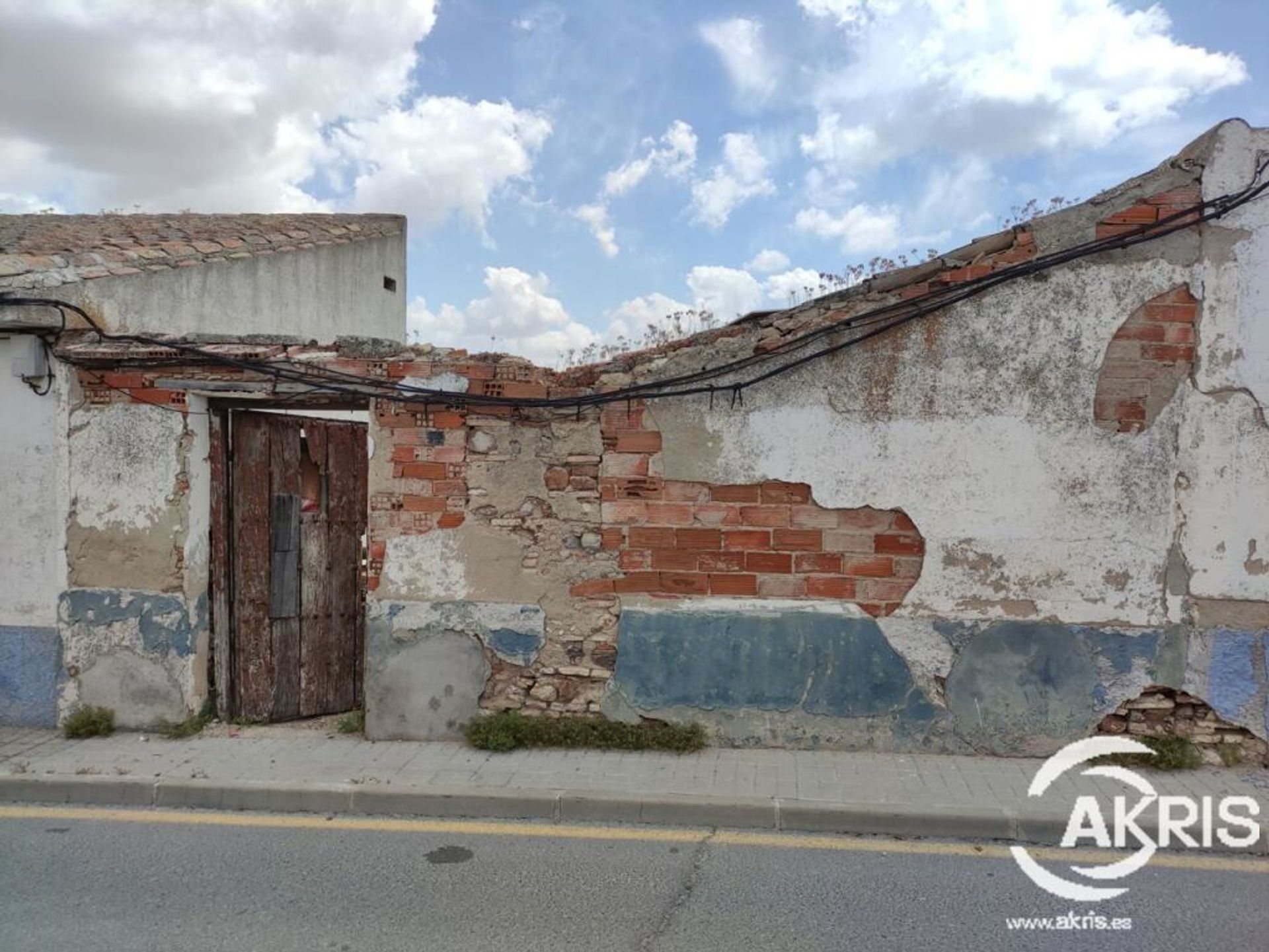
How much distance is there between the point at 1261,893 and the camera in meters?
3.99

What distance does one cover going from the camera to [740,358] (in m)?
5.59

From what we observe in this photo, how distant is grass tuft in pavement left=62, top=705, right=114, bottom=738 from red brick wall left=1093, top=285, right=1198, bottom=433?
679 centimetres

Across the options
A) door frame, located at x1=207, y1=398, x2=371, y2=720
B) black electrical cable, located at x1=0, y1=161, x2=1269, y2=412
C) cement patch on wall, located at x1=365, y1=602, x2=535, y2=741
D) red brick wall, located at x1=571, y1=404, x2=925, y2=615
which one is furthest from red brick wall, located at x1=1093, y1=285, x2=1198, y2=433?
door frame, located at x1=207, y1=398, x2=371, y2=720

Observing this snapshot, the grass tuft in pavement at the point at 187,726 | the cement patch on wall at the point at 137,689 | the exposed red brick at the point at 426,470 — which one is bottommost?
the grass tuft in pavement at the point at 187,726

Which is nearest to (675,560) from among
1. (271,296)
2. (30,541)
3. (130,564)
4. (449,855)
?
(449,855)

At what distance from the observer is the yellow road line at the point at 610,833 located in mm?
4391

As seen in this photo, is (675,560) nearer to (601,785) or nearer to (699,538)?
(699,538)

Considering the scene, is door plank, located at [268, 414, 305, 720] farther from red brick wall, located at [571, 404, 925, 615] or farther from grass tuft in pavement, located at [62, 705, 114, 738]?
red brick wall, located at [571, 404, 925, 615]

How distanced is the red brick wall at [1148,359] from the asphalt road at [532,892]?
2.53 metres

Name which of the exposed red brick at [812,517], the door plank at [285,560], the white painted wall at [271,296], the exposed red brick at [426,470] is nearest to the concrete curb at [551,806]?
the door plank at [285,560]

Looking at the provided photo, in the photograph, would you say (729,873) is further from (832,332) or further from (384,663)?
(832,332)

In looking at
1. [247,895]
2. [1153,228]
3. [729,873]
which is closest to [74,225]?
[247,895]

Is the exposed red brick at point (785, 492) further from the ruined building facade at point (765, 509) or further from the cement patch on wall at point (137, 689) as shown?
the cement patch on wall at point (137, 689)

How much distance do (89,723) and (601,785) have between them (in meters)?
3.59
